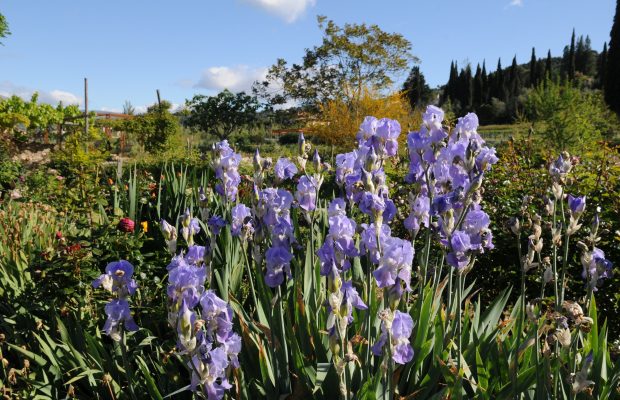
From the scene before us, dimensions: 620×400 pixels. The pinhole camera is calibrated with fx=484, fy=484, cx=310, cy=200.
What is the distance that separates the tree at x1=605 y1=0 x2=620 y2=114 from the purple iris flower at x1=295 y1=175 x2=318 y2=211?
34173mm

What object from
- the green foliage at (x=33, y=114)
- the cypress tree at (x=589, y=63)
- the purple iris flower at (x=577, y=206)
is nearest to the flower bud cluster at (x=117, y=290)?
the purple iris flower at (x=577, y=206)

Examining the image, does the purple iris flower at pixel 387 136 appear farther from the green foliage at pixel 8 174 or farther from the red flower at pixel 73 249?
the green foliage at pixel 8 174

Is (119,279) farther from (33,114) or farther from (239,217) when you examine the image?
(33,114)

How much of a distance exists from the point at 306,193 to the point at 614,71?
115 ft

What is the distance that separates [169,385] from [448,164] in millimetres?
1543

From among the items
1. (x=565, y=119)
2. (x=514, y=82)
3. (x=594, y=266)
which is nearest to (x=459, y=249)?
(x=594, y=266)

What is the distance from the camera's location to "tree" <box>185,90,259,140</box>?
2957 cm

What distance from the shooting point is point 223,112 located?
97.0 feet

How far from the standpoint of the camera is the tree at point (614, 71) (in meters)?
29.6

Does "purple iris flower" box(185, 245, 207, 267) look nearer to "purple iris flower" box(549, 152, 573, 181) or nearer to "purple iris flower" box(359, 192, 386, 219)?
"purple iris flower" box(359, 192, 386, 219)

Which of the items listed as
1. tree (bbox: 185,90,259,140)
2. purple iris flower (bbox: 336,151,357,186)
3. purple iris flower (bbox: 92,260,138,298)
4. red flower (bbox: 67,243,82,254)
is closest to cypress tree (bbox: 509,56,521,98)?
tree (bbox: 185,90,259,140)

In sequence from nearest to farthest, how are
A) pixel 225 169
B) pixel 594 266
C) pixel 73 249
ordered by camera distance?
pixel 594 266 < pixel 225 169 < pixel 73 249

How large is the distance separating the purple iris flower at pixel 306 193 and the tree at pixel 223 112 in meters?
28.0

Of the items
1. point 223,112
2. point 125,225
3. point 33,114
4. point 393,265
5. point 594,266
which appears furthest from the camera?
point 223,112
